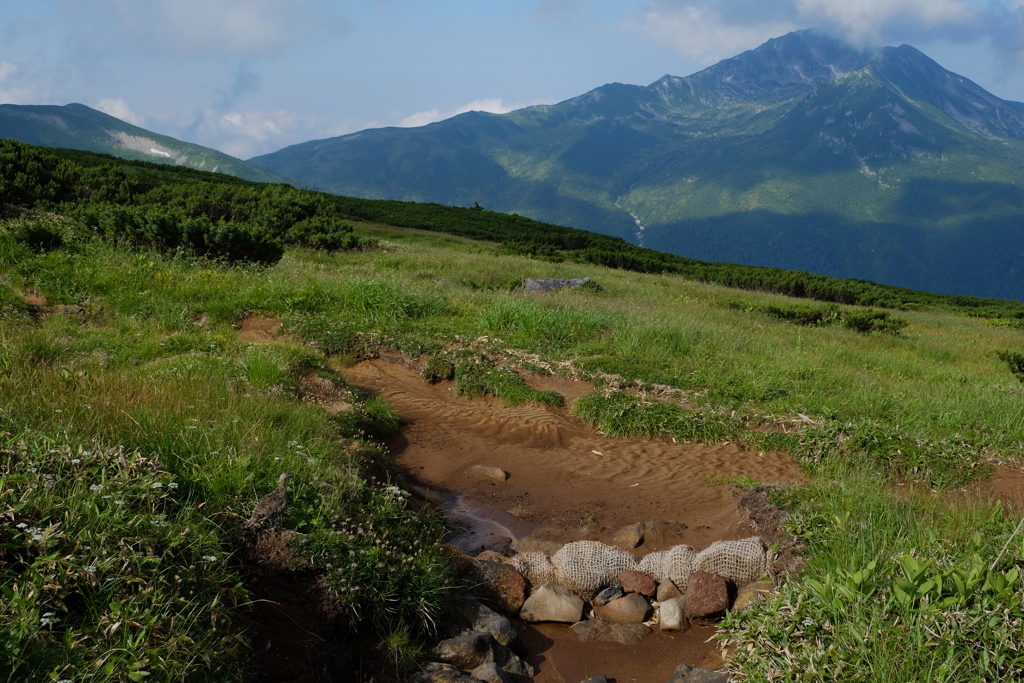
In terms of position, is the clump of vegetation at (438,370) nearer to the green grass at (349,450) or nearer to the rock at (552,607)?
the green grass at (349,450)

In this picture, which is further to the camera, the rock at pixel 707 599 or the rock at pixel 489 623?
the rock at pixel 707 599

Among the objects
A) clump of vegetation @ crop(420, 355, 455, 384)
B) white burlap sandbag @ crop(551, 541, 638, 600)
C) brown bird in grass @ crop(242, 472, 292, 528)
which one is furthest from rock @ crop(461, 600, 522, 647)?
clump of vegetation @ crop(420, 355, 455, 384)

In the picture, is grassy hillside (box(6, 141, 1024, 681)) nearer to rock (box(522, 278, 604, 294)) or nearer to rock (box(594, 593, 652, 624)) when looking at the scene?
rock (box(594, 593, 652, 624))

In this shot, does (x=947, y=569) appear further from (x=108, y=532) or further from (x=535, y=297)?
(x=535, y=297)

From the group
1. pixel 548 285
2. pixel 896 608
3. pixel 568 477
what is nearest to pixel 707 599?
pixel 896 608

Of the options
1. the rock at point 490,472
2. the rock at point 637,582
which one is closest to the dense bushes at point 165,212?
the rock at point 490,472

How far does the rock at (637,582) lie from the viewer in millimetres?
5176

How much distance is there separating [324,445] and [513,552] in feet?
5.46

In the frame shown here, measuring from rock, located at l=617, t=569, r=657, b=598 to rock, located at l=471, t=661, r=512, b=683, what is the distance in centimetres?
140

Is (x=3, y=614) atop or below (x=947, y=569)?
below

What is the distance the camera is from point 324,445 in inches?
221

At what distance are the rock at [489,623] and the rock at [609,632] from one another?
440 millimetres

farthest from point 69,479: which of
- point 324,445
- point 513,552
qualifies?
point 513,552

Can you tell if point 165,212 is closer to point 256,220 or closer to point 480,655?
point 256,220
